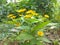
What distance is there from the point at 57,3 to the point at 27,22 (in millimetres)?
1438

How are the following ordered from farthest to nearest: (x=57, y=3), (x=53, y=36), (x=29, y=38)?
(x=57, y=3), (x=53, y=36), (x=29, y=38)

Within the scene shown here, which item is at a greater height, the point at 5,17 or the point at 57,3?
the point at 57,3

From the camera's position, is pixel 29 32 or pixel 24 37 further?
pixel 29 32

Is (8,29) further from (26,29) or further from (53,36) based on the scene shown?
(53,36)

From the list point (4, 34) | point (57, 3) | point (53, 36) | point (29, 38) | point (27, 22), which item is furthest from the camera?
point (57, 3)

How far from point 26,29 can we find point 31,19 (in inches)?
6.5

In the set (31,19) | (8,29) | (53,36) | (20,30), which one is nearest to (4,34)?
(8,29)

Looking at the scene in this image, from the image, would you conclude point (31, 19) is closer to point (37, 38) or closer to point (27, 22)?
point (27, 22)

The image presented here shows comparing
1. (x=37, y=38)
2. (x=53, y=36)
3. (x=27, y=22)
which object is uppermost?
(x=27, y=22)

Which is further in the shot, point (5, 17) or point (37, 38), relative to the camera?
point (5, 17)

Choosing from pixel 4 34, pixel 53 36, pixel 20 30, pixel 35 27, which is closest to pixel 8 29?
pixel 4 34

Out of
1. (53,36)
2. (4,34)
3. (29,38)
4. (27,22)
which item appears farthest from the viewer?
(53,36)

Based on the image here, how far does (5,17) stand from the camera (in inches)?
161

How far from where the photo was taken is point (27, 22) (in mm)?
2723
